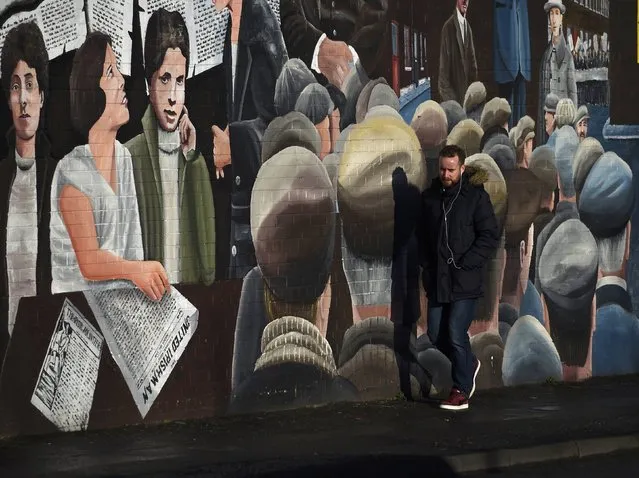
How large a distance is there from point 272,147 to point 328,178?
58 centimetres

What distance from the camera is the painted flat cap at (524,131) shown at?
1171 centimetres

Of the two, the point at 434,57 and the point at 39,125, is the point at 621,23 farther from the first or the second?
the point at 39,125

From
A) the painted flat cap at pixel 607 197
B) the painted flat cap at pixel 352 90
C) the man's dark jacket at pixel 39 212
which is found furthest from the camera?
the painted flat cap at pixel 607 197

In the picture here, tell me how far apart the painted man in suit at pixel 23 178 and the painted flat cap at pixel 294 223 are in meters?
1.73

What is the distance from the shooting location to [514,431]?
31.4 ft

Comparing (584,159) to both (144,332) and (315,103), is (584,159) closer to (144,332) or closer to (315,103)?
(315,103)

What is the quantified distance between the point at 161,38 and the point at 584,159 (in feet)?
14.4

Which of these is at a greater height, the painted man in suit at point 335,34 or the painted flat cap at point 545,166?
the painted man in suit at point 335,34

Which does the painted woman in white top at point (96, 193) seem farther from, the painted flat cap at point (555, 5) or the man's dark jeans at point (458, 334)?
the painted flat cap at point (555, 5)

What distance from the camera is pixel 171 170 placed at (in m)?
9.73

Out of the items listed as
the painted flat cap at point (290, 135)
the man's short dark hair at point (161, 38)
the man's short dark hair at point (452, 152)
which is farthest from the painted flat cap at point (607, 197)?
the man's short dark hair at point (161, 38)

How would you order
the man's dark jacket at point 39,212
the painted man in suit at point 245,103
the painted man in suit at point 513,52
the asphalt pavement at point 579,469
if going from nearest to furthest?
1. the asphalt pavement at point 579,469
2. the man's dark jacket at point 39,212
3. the painted man in suit at point 245,103
4. the painted man in suit at point 513,52

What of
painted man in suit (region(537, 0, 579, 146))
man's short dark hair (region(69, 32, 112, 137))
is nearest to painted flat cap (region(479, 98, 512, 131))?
painted man in suit (region(537, 0, 579, 146))

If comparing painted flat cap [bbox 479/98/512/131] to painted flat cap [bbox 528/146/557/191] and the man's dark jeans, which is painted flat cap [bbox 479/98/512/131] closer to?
painted flat cap [bbox 528/146/557/191]
